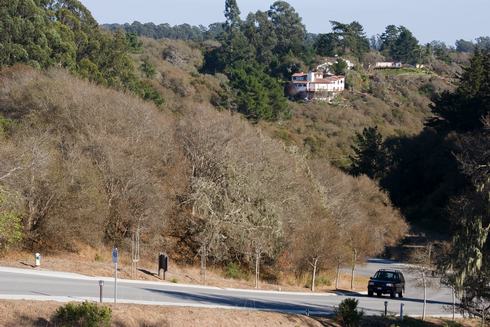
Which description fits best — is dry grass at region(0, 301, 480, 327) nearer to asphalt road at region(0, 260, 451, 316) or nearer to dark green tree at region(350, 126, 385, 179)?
asphalt road at region(0, 260, 451, 316)

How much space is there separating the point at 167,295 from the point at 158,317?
13.2ft

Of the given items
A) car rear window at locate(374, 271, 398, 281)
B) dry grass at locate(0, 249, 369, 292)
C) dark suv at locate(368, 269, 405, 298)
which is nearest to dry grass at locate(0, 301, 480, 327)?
dry grass at locate(0, 249, 369, 292)

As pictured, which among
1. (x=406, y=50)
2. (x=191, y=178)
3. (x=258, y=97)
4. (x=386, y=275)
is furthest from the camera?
(x=406, y=50)

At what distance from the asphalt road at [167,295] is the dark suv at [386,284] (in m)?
1.10

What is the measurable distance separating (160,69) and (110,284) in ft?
242

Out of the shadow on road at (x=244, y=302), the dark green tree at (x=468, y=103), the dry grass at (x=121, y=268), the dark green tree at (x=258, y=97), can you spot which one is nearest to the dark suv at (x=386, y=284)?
the dry grass at (x=121, y=268)

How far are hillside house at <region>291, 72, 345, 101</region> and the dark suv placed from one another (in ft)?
293

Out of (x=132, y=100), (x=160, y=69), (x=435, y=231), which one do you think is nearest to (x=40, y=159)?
(x=132, y=100)

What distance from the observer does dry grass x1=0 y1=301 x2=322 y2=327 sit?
1955 centimetres

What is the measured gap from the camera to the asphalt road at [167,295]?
74.7 feet

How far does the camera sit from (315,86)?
406 ft

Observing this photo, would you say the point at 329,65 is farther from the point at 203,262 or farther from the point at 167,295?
the point at 167,295

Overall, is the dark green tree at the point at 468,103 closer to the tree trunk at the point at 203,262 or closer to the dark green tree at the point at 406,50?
the tree trunk at the point at 203,262

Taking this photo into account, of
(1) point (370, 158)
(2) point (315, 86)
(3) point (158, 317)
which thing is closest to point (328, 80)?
(2) point (315, 86)
